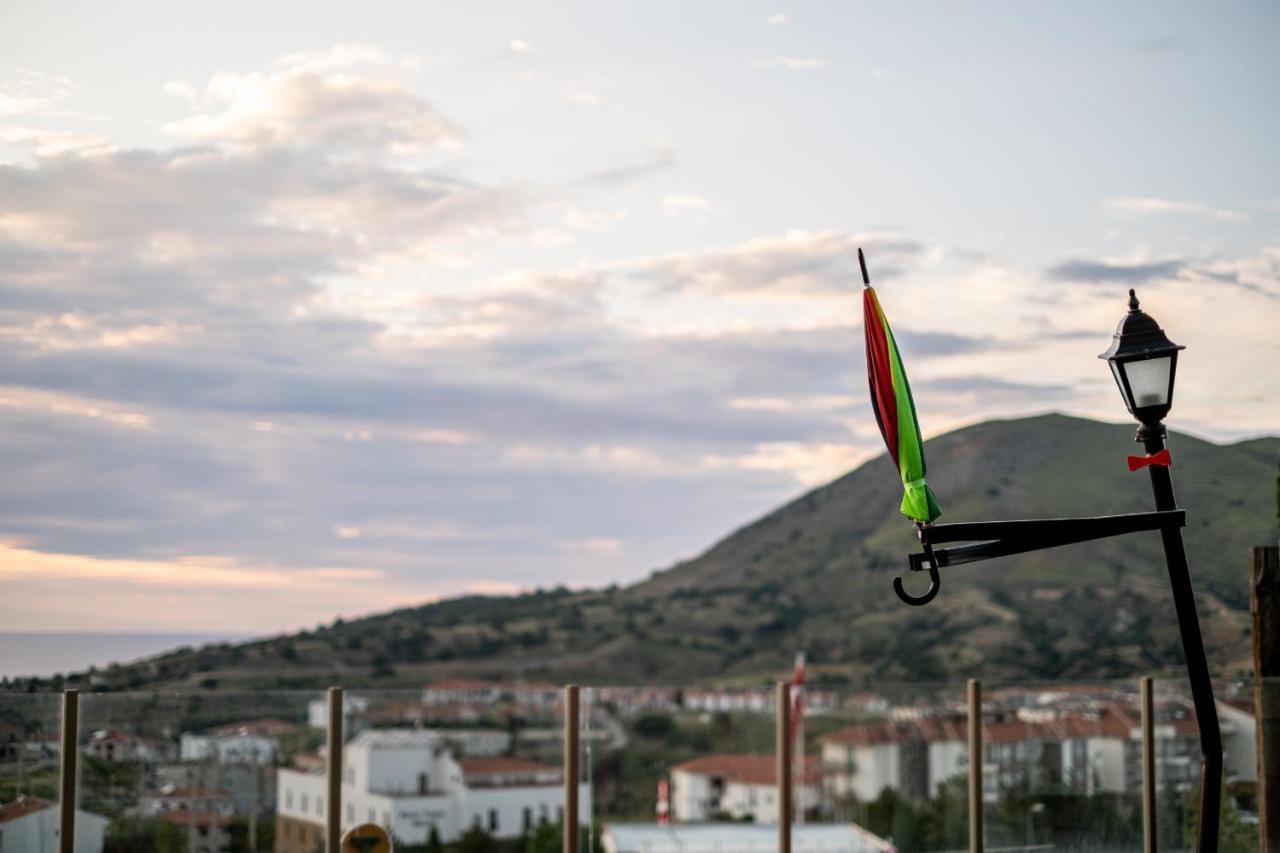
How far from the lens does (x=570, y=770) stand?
269 inches

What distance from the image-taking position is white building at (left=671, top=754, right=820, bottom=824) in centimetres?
1030

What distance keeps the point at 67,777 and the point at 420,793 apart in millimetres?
1881

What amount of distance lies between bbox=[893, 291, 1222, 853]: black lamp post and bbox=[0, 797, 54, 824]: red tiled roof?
3.97 m

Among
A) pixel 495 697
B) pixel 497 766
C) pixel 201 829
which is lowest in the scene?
pixel 201 829

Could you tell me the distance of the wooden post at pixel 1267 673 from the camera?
6.91m

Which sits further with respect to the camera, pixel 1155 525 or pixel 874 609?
pixel 874 609

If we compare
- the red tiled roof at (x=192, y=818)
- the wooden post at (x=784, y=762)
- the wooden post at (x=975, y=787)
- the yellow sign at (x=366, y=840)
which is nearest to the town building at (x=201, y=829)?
the red tiled roof at (x=192, y=818)

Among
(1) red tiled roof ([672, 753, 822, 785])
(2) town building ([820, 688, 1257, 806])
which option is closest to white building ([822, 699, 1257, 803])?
(2) town building ([820, 688, 1257, 806])

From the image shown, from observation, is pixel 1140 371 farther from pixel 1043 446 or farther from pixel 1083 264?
pixel 1043 446

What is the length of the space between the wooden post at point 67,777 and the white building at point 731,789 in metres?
5.18

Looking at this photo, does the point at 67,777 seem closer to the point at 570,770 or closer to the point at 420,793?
the point at 420,793

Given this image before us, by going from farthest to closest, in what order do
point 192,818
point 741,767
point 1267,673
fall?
1. point 741,767
2. point 1267,673
3. point 192,818

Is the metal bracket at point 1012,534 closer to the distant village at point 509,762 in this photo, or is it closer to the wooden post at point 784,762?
the wooden post at point 784,762

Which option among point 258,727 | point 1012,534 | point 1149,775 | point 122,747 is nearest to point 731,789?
point 1149,775
